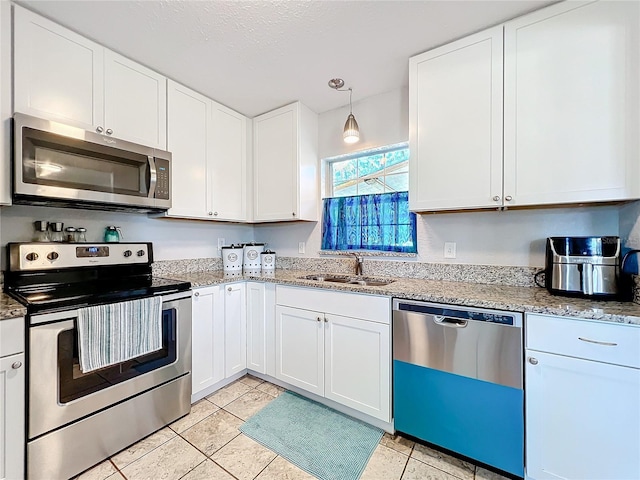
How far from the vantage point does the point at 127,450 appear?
1.55 metres

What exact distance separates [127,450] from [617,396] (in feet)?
7.93

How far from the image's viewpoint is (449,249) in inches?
79.2

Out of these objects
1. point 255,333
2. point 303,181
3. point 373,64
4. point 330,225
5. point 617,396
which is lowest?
point 255,333

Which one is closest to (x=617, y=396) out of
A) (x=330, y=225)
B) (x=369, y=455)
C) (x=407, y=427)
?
(x=407, y=427)

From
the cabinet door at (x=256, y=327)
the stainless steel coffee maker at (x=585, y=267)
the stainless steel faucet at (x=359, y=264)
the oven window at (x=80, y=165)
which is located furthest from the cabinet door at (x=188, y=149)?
the stainless steel coffee maker at (x=585, y=267)

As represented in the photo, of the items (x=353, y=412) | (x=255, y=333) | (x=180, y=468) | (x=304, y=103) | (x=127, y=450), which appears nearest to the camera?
(x=180, y=468)

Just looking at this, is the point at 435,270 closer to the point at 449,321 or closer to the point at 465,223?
the point at 465,223

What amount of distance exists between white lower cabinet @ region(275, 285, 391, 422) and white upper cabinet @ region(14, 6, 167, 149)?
1.56 m

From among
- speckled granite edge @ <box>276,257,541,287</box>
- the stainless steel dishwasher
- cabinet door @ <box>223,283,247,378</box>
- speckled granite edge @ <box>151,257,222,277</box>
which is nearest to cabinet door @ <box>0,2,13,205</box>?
speckled granite edge @ <box>151,257,222,277</box>

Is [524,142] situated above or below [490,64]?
below

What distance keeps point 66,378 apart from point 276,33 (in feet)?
7.10

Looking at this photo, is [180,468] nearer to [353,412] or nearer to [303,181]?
[353,412]

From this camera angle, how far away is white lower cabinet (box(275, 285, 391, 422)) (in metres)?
1.68

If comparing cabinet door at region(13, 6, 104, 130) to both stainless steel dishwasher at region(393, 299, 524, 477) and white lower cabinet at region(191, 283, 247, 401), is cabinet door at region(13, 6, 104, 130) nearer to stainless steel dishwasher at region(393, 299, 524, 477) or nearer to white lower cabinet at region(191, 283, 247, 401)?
white lower cabinet at region(191, 283, 247, 401)
